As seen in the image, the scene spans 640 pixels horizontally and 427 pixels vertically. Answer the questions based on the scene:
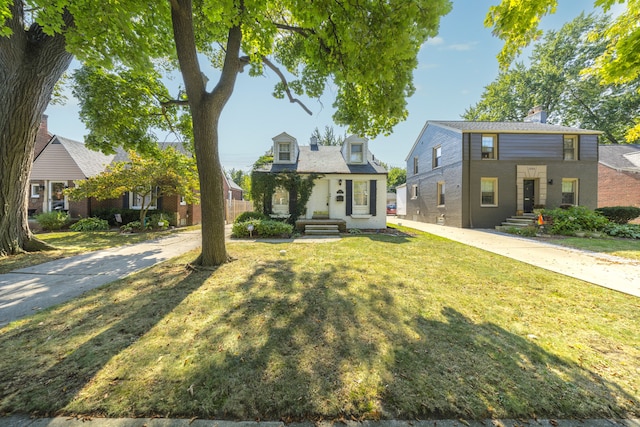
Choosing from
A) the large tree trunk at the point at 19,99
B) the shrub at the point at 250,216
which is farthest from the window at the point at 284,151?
the large tree trunk at the point at 19,99

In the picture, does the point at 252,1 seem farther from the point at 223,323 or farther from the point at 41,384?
the point at 41,384

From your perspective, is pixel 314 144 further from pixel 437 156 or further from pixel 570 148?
pixel 570 148

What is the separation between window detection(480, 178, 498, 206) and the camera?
46.9ft

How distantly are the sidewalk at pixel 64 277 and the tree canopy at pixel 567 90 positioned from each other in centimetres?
3181

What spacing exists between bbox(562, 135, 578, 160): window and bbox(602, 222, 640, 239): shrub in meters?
5.34

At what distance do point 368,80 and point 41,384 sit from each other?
5.79m

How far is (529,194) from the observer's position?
47.5 feet

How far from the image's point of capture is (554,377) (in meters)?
2.15

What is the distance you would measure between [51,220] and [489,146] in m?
25.1

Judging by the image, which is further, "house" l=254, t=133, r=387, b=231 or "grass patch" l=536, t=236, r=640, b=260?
"house" l=254, t=133, r=387, b=231

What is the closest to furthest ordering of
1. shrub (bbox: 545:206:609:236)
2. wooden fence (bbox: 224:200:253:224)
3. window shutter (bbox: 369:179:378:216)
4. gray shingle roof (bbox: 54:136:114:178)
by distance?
shrub (bbox: 545:206:609:236)
window shutter (bbox: 369:179:378:216)
gray shingle roof (bbox: 54:136:114:178)
wooden fence (bbox: 224:200:253:224)

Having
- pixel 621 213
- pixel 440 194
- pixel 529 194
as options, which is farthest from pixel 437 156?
pixel 621 213

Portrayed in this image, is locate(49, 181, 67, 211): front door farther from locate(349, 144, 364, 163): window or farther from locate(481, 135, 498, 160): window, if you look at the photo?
locate(481, 135, 498, 160): window

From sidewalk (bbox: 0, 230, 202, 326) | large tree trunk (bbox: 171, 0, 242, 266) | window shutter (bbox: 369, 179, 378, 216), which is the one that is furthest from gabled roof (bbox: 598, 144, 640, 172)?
sidewalk (bbox: 0, 230, 202, 326)
